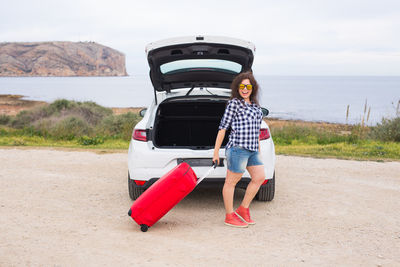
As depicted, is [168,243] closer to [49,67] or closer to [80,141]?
[80,141]

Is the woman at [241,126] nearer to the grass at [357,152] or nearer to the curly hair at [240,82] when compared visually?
the curly hair at [240,82]

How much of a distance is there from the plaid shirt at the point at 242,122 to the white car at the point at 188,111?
579mm

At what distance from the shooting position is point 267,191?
516cm

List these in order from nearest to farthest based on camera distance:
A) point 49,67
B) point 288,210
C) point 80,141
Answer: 1. point 288,210
2. point 80,141
3. point 49,67

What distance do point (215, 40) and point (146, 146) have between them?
1.46 m

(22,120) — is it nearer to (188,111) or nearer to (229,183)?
(188,111)

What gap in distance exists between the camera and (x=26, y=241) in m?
3.75

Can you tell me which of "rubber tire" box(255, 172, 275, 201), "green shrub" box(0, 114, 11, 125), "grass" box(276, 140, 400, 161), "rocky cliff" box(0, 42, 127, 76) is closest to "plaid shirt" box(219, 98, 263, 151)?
"rubber tire" box(255, 172, 275, 201)

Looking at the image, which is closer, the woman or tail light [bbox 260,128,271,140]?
the woman

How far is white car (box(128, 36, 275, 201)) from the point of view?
15.0ft

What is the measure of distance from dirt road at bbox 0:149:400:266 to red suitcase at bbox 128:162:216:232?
207 millimetres

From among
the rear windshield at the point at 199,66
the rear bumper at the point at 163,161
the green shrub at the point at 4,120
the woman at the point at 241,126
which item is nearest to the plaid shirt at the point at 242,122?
the woman at the point at 241,126

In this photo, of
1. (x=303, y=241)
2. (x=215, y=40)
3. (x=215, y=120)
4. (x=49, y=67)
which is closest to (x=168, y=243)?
(x=303, y=241)

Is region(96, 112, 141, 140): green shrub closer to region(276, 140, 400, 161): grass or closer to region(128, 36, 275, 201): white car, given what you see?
region(276, 140, 400, 161): grass
